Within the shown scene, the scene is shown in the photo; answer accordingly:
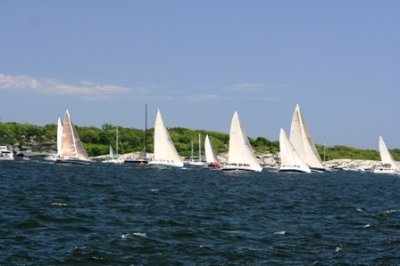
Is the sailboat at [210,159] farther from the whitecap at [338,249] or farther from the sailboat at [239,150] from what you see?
the whitecap at [338,249]

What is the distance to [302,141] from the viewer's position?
433 feet

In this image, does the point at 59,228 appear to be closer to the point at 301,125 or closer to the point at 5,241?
the point at 5,241

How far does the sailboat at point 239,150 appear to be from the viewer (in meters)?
111

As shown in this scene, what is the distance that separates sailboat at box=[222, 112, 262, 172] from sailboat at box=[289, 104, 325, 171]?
1944 cm

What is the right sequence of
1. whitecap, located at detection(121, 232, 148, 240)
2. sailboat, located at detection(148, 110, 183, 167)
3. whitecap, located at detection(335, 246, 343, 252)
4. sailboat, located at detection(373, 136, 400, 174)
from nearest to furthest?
whitecap, located at detection(335, 246, 343, 252), whitecap, located at detection(121, 232, 148, 240), sailboat, located at detection(148, 110, 183, 167), sailboat, located at detection(373, 136, 400, 174)

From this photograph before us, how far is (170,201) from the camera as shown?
2005 inches

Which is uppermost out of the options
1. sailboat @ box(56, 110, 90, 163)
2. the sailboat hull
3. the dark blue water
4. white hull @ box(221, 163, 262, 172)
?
sailboat @ box(56, 110, 90, 163)

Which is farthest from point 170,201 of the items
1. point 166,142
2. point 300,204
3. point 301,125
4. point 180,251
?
point 301,125

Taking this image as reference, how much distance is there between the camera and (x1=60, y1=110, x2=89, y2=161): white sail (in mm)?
120250

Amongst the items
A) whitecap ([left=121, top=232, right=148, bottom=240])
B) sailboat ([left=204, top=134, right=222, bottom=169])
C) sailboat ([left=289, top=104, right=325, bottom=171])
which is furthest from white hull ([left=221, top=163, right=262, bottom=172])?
whitecap ([left=121, top=232, right=148, bottom=240])

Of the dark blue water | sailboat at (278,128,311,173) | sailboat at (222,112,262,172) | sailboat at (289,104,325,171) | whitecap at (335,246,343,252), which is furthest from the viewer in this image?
sailboat at (289,104,325,171)

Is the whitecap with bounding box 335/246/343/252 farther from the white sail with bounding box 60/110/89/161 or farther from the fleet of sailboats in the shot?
the white sail with bounding box 60/110/89/161

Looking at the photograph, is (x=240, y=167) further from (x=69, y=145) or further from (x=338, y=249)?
(x=338, y=249)

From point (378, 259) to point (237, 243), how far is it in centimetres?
659
